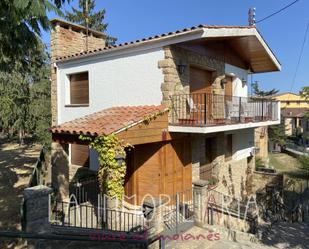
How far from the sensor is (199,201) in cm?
817

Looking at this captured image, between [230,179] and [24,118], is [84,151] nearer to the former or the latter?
[230,179]

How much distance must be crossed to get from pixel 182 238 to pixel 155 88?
464 cm

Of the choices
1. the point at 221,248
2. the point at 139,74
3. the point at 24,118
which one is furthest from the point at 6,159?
the point at 221,248

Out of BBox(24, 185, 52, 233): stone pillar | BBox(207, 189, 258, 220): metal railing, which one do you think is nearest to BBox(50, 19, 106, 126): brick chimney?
BBox(24, 185, 52, 233): stone pillar

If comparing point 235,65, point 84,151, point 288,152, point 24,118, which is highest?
point 235,65

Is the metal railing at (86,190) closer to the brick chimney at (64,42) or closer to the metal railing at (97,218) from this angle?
the metal railing at (97,218)

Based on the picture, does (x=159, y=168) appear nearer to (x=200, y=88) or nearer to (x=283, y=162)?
(x=200, y=88)

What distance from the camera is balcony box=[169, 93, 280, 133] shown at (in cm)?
888

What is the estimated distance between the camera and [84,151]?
482 inches

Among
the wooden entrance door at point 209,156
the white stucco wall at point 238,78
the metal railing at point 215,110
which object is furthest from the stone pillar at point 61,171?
the white stucco wall at point 238,78

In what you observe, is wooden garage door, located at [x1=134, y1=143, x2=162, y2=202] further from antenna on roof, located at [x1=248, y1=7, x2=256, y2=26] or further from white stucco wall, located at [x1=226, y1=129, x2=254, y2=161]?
antenna on roof, located at [x1=248, y1=7, x2=256, y2=26]

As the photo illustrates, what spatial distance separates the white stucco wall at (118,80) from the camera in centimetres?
927

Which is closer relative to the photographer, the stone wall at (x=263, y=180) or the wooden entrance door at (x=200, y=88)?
the wooden entrance door at (x=200, y=88)

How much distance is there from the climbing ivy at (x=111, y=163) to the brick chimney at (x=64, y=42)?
676cm
